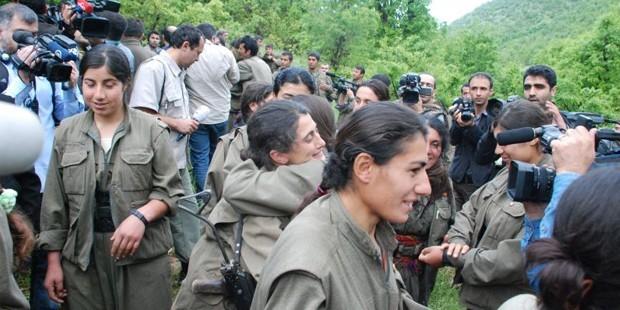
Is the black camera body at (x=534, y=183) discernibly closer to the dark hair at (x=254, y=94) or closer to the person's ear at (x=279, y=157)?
the person's ear at (x=279, y=157)

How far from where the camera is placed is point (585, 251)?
137cm

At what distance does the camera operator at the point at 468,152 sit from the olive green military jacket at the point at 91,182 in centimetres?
301

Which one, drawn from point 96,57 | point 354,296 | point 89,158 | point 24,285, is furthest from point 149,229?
point 24,285

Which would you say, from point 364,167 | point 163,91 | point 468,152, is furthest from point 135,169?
point 468,152

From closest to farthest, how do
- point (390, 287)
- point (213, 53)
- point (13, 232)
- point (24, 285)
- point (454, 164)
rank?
1. point (390, 287)
2. point (13, 232)
3. point (24, 285)
4. point (454, 164)
5. point (213, 53)

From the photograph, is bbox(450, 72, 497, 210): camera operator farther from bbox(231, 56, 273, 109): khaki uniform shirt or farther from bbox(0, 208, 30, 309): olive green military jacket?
bbox(0, 208, 30, 309): olive green military jacket

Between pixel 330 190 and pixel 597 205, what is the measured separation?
867 millimetres

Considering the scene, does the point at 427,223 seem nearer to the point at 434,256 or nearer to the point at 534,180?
the point at 434,256

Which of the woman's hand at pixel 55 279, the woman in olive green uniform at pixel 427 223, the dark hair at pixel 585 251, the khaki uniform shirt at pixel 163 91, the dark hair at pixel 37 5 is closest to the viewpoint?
the dark hair at pixel 585 251

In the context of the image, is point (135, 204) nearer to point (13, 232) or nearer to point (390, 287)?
point (13, 232)

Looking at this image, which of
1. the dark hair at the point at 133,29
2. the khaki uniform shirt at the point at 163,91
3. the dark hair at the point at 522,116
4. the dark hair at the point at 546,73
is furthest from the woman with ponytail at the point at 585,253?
the dark hair at the point at 133,29

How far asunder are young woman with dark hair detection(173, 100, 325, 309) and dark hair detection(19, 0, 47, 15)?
2.72 metres

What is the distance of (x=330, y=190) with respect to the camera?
2.03m

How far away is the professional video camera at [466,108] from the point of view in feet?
17.3
